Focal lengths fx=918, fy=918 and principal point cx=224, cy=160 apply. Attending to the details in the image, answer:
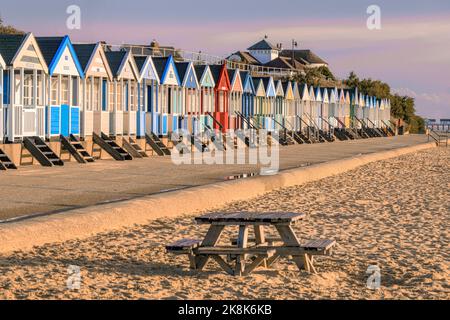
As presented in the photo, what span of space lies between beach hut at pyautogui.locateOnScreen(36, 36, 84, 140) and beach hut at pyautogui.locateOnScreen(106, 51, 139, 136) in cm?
253

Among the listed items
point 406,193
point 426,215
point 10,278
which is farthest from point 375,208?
point 10,278

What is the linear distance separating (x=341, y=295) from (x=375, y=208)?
801 cm

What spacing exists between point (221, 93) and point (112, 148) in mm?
15220

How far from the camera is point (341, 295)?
8250 millimetres

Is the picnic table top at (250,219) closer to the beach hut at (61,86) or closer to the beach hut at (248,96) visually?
the beach hut at (61,86)

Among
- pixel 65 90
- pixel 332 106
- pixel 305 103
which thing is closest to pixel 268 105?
pixel 305 103

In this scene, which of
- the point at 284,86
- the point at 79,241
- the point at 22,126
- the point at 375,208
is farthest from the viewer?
the point at 284,86

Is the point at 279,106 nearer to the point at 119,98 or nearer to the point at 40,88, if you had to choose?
the point at 119,98

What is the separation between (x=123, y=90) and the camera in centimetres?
3091

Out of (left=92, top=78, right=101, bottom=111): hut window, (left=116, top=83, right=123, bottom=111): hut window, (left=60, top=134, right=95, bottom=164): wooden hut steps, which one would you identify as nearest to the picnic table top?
(left=60, top=134, right=95, bottom=164): wooden hut steps

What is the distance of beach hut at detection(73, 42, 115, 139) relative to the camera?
90.2ft

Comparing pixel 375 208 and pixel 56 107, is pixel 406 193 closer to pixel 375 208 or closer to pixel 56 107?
pixel 375 208

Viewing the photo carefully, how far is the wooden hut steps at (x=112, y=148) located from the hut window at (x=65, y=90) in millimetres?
1293

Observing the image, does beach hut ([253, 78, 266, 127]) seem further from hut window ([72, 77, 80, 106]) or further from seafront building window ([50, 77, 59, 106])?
seafront building window ([50, 77, 59, 106])
